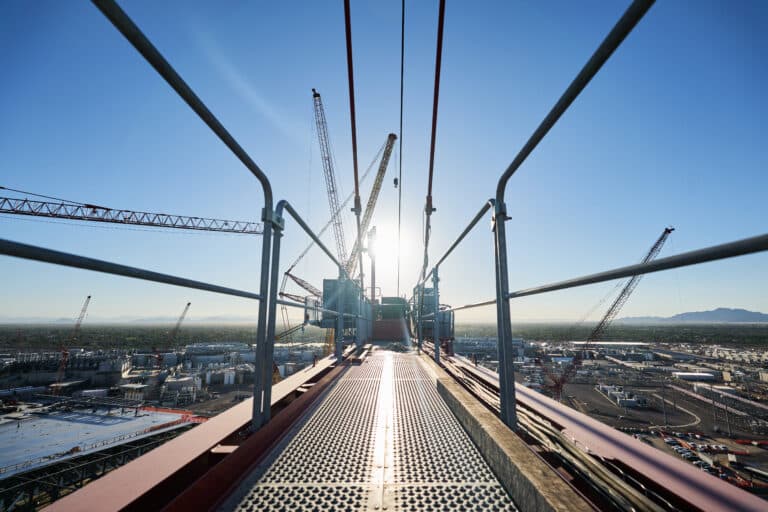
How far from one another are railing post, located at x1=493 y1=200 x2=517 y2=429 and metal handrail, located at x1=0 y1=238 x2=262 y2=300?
1.34m

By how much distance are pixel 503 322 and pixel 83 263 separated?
1.53 metres

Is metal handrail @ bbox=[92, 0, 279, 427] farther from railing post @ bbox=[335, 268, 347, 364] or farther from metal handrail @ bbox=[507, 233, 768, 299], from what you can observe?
railing post @ bbox=[335, 268, 347, 364]

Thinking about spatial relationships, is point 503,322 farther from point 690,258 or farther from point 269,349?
point 269,349

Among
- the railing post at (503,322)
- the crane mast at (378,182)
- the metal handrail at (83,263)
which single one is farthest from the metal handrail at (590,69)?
the crane mast at (378,182)

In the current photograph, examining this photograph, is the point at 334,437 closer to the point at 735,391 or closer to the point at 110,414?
the point at 110,414

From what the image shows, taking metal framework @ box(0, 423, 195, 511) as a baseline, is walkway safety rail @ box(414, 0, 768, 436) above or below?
above

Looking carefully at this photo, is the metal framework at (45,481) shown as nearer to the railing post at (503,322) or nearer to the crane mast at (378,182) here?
the railing post at (503,322)

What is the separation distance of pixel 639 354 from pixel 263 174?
199ft

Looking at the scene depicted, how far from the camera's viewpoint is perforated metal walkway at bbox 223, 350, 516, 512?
2.94 ft

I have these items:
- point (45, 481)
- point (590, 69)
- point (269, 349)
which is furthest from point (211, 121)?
point (45, 481)

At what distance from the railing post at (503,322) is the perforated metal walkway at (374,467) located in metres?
0.26

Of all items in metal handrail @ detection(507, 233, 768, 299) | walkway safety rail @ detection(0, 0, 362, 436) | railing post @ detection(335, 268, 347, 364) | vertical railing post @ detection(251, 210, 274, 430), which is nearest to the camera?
metal handrail @ detection(507, 233, 768, 299)

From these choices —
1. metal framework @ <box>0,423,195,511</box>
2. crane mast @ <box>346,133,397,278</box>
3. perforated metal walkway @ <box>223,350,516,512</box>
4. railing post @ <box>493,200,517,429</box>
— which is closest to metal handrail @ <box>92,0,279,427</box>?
perforated metal walkway @ <box>223,350,516,512</box>

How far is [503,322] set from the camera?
55.7 inches
